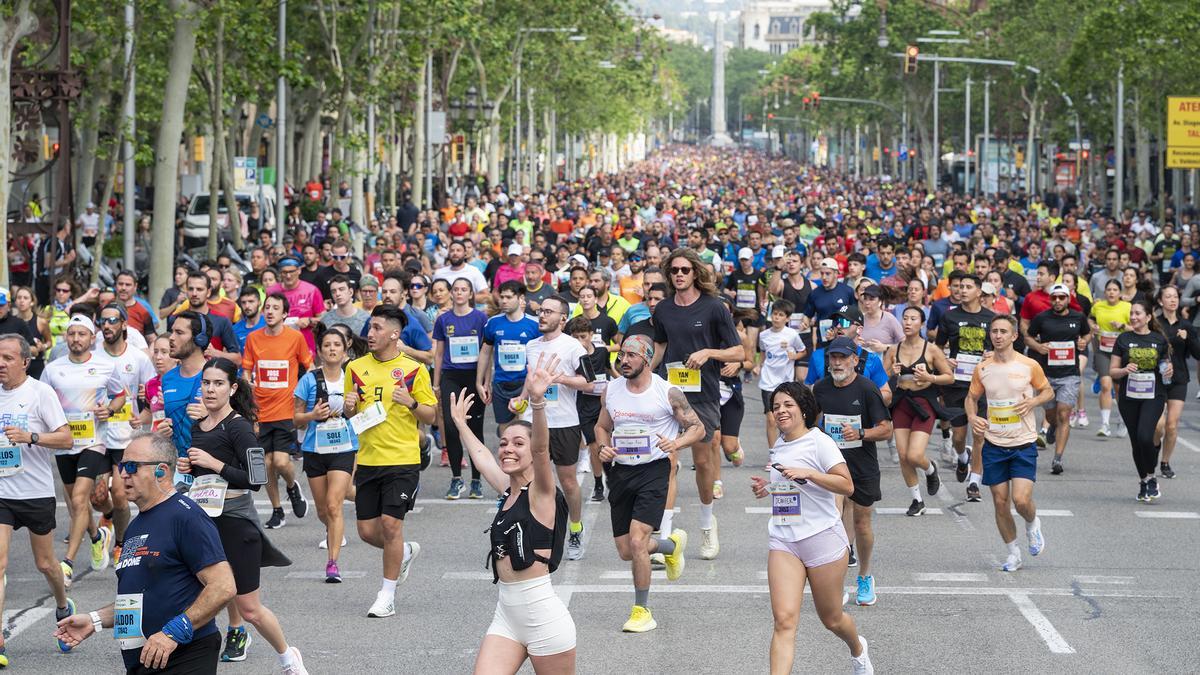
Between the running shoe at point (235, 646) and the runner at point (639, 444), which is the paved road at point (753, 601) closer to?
the running shoe at point (235, 646)

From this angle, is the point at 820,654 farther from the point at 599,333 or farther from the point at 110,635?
the point at 599,333

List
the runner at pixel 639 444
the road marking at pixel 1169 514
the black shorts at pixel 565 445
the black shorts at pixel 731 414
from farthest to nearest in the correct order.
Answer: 1. the road marking at pixel 1169 514
2. the black shorts at pixel 731 414
3. the black shorts at pixel 565 445
4. the runner at pixel 639 444

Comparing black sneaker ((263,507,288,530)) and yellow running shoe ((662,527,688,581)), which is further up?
yellow running shoe ((662,527,688,581))

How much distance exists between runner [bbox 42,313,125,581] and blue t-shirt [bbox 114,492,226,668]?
16.3 feet

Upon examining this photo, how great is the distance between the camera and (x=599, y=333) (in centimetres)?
1573

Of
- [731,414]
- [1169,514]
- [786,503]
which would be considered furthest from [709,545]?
[1169,514]

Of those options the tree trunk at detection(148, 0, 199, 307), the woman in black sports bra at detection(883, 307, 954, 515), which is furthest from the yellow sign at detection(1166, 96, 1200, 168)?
the woman in black sports bra at detection(883, 307, 954, 515)

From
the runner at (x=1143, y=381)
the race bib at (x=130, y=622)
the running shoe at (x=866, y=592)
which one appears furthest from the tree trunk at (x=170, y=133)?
the race bib at (x=130, y=622)

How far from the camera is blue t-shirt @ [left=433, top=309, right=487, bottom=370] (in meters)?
15.6

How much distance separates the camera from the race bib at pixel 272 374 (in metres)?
13.8

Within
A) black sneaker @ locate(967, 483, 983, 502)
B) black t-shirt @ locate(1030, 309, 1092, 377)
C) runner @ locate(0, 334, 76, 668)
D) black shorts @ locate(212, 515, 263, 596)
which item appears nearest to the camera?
black shorts @ locate(212, 515, 263, 596)

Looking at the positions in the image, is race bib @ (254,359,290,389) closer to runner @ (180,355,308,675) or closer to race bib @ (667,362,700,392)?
race bib @ (667,362,700,392)

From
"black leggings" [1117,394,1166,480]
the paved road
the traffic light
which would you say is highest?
the traffic light

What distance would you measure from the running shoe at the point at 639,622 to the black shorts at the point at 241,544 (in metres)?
2.20
